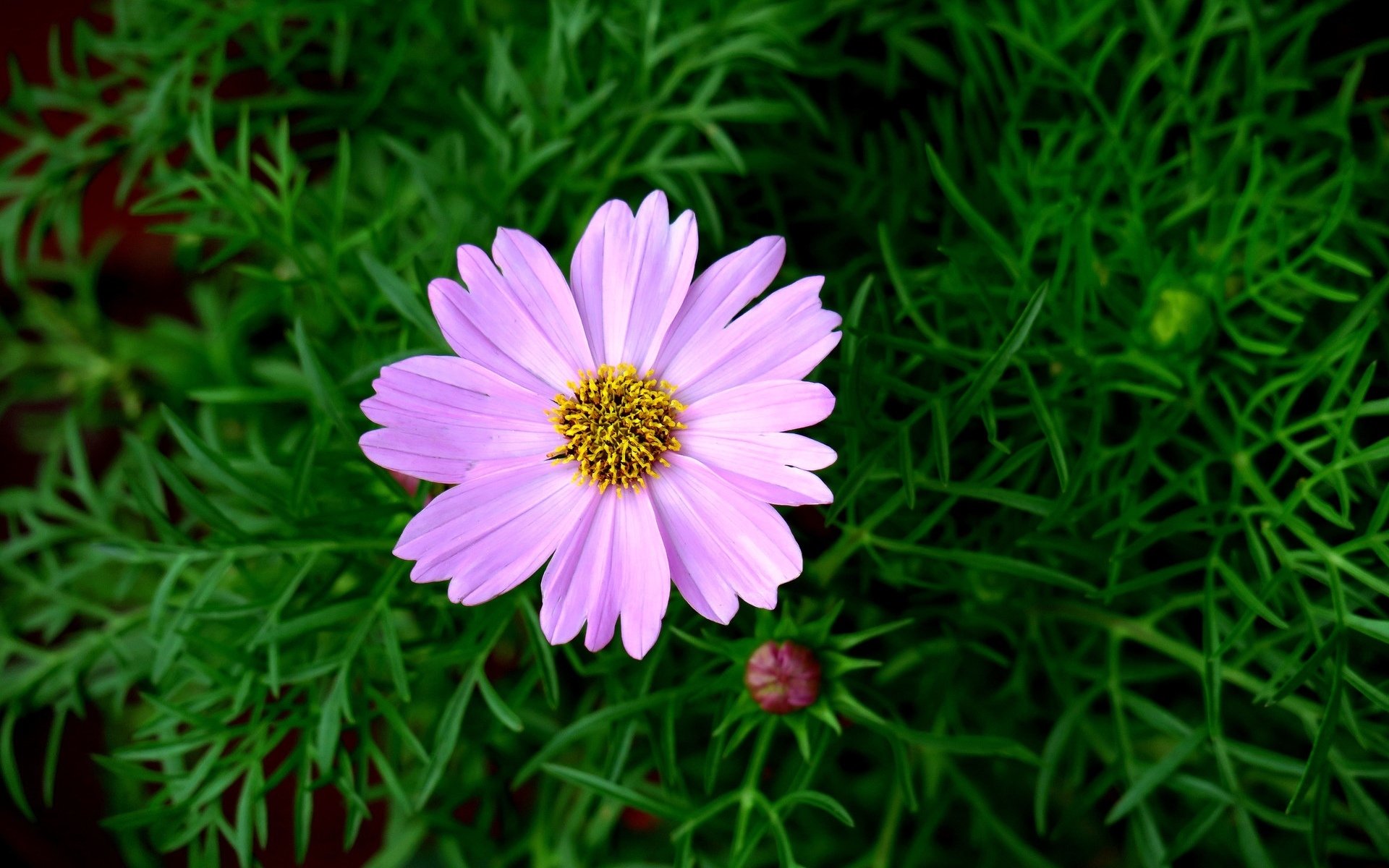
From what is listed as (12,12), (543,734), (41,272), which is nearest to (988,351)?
(543,734)

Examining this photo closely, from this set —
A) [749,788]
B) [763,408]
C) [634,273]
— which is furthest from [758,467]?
[749,788]

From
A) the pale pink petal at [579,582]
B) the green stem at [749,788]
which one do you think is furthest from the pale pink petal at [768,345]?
the green stem at [749,788]

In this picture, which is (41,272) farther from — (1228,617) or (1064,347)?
(1228,617)

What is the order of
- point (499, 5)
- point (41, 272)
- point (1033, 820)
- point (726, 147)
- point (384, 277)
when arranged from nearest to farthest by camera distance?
point (384, 277), point (726, 147), point (1033, 820), point (499, 5), point (41, 272)

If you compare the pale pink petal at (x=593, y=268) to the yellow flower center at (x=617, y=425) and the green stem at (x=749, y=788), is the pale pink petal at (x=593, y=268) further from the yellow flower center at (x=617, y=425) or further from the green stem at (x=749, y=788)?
the green stem at (x=749, y=788)

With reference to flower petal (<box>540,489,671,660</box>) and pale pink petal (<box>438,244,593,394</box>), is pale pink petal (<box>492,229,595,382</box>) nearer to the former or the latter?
pale pink petal (<box>438,244,593,394</box>)
